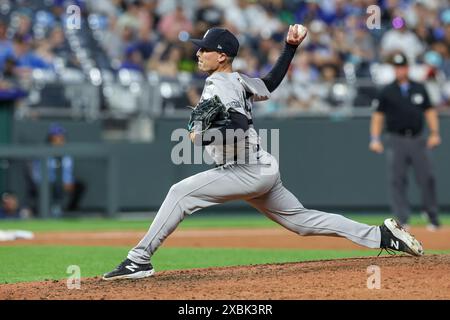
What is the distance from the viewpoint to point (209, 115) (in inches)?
251

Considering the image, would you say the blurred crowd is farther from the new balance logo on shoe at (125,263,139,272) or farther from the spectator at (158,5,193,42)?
the new balance logo on shoe at (125,263,139,272)

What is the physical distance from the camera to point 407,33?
1781cm

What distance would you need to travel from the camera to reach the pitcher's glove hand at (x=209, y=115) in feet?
20.9

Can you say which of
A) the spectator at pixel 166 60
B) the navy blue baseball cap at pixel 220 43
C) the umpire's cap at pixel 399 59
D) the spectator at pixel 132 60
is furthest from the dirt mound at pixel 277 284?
the spectator at pixel 132 60

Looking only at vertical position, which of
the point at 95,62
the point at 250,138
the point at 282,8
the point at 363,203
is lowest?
the point at 363,203

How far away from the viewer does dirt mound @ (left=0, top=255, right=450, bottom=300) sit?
604cm

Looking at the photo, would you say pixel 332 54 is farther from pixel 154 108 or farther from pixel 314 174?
pixel 154 108

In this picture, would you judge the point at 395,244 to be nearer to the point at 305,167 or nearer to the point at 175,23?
the point at 305,167

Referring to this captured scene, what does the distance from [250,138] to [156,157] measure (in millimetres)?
10047

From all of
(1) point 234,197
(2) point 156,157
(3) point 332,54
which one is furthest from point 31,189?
(1) point 234,197

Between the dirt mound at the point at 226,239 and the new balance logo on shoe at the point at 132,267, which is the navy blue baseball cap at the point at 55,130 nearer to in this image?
the dirt mound at the point at 226,239

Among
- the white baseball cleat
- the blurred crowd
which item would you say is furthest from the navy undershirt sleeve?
the blurred crowd

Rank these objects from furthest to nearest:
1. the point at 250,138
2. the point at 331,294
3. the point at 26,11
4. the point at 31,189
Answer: the point at 26,11 < the point at 31,189 < the point at 250,138 < the point at 331,294

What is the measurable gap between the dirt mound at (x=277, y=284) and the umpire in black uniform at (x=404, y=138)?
5.09 m
